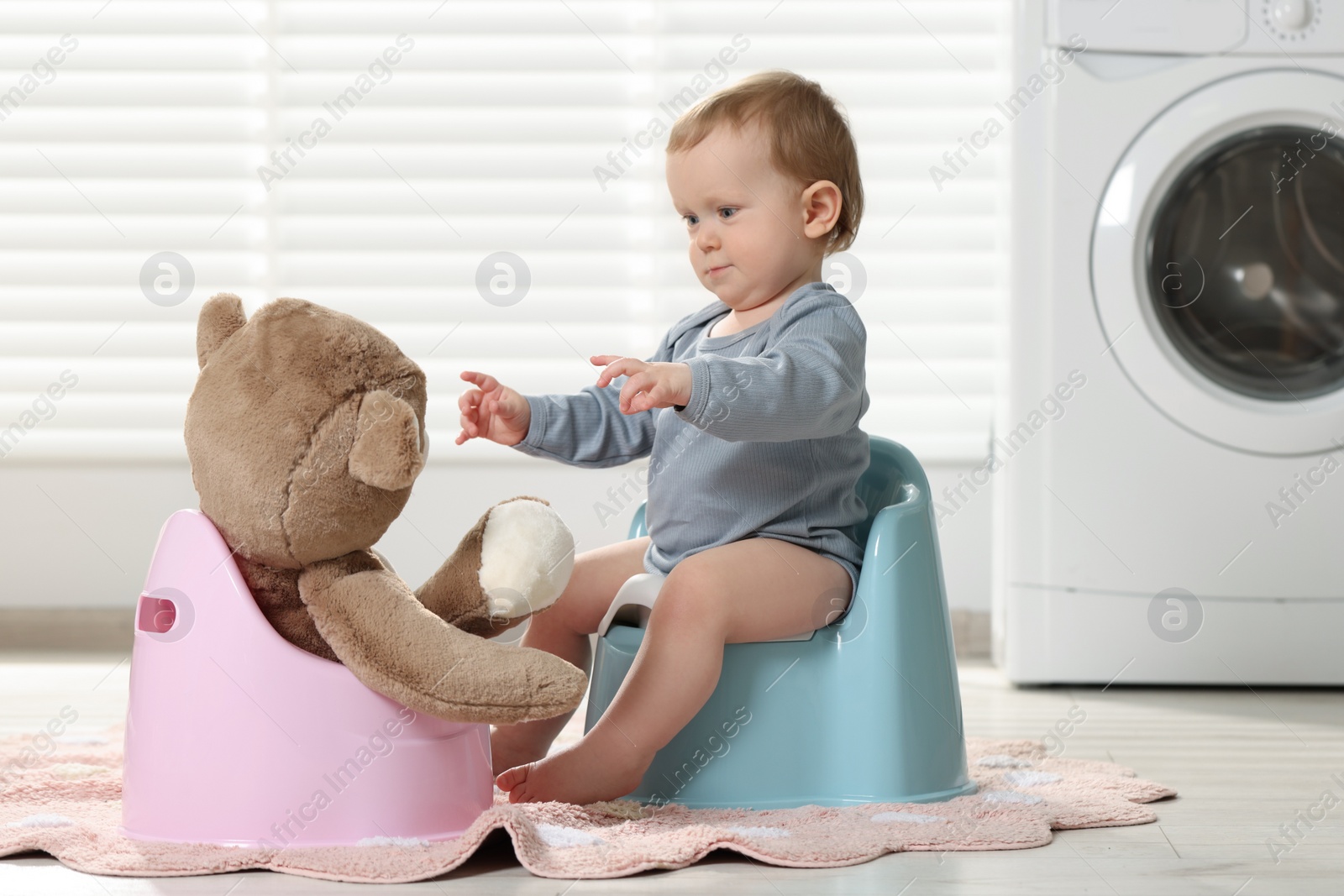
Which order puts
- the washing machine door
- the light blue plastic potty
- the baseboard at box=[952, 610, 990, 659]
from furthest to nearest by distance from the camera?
the baseboard at box=[952, 610, 990, 659], the washing machine door, the light blue plastic potty

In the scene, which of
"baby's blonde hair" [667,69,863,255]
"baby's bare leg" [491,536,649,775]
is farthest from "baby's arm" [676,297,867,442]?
"baby's bare leg" [491,536,649,775]

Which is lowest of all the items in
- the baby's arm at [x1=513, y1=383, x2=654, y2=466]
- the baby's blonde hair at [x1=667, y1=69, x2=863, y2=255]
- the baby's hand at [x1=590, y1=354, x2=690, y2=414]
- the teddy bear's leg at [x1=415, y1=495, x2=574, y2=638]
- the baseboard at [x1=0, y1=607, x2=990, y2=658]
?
the baseboard at [x1=0, y1=607, x2=990, y2=658]

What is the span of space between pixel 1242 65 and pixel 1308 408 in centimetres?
44

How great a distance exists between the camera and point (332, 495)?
87 cm

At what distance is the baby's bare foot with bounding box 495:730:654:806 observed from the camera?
3.28 ft

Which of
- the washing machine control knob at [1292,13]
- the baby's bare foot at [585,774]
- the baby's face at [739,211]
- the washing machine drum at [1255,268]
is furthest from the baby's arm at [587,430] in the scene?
the washing machine control knob at [1292,13]

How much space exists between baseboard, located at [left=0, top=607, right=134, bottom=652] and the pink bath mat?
0.85 metres

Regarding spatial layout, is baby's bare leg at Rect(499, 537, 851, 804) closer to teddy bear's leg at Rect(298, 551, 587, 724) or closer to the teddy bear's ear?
teddy bear's leg at Rect(298, 551, 587, 724)

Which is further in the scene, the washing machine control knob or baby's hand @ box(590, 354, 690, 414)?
the washing machine control knob

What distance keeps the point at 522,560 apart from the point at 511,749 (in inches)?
9.2

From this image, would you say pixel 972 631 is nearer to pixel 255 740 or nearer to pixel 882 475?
pixel 882 475

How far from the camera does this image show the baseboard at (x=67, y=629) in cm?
198

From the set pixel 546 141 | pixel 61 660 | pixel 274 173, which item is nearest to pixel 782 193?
pixel 546 141

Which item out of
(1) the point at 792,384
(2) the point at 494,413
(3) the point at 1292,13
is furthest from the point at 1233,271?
(2) the point at 494,413
